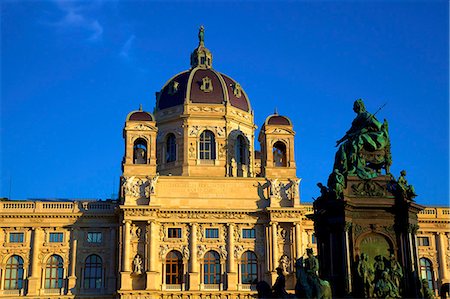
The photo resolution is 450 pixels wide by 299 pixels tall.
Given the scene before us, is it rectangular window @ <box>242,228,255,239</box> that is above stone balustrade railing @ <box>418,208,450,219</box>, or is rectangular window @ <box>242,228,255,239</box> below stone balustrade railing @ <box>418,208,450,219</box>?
below

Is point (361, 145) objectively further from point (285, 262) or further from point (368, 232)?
point (285, 262)

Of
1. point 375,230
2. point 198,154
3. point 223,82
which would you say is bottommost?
point 375,230

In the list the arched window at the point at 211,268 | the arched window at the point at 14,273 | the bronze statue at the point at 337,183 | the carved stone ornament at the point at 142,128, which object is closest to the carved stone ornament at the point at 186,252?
the arched window at the point at 211,268

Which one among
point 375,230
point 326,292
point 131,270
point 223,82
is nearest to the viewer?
point 326,292

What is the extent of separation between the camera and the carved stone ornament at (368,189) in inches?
951

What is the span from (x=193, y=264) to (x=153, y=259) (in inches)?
140

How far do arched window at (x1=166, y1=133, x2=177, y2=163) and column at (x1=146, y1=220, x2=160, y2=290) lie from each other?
12.0 m

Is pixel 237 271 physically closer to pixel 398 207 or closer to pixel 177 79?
pixel 177 79

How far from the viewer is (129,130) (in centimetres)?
6194

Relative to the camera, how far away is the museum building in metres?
57.9

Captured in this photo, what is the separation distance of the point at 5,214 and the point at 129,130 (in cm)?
1326

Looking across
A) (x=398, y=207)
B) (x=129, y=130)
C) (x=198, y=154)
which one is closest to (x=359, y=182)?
(x=398, y=207)

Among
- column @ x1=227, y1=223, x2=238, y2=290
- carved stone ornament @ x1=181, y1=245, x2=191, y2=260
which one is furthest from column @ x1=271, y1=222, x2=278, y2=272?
carved stone ornament @ x1=181, y1=245, x2=191, y2=260

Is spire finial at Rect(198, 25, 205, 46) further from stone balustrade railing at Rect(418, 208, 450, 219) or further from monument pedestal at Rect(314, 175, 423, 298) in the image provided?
monument pedestal at Rect(314, 175, 423, 298)
